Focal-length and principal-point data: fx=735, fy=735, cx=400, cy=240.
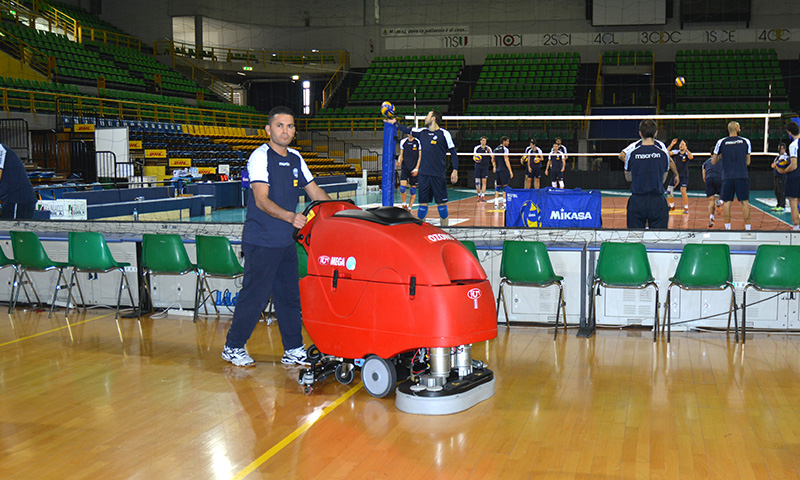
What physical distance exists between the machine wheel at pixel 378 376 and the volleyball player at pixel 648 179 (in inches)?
152

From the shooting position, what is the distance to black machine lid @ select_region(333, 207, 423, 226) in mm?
4137

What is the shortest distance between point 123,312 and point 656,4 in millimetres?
22042

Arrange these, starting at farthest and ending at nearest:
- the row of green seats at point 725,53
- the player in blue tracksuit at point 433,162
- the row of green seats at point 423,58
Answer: the row of green seats at point 423,58
the row of green seats at point 725,53
the player in blue tracksuit at point 433,162

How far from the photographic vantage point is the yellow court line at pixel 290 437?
3.38m

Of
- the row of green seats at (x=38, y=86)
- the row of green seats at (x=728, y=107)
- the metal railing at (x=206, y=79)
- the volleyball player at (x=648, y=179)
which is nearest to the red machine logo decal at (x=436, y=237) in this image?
the volleyball player at (x=648, y=179)

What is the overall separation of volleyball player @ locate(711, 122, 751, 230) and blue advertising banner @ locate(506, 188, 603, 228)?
1.84 m

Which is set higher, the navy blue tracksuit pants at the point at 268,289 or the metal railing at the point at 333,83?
the metal railing at the point at 333,83

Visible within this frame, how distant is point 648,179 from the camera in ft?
23.6

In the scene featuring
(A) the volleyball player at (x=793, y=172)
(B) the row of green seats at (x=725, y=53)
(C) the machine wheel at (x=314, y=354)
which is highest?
(B) the row of green seats at (x=725, y=53)

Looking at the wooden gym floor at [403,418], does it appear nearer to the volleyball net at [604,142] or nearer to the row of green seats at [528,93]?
the volleyball net at [604,142]

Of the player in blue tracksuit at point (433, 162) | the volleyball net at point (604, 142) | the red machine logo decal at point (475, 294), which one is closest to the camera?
the red machine logo decal at point (475, 294)

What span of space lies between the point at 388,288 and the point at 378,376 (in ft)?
2.02

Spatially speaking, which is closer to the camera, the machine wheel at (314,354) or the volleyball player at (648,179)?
the machine wheel at (314,354)

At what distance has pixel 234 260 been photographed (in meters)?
6.45
